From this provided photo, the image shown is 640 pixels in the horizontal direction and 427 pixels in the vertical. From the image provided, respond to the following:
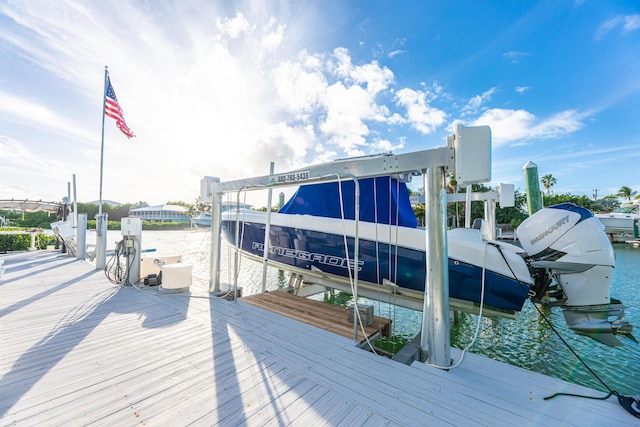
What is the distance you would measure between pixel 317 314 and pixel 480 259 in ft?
7.18

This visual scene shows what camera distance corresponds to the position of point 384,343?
381cm

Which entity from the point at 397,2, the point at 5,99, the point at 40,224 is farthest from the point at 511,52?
the point at 40,224

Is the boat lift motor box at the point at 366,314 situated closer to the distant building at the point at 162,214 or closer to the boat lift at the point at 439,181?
the boat lift at the point at 439,181

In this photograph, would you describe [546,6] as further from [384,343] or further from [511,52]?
[384,343]

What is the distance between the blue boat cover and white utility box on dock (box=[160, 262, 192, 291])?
2080 millimetres

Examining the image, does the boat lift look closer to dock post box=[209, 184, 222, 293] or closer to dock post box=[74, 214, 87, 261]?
dock post box=[209, 184, 222, 293]

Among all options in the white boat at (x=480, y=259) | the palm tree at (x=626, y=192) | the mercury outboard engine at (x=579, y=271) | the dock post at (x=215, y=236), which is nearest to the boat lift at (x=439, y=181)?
the white boat at (x=480, y=259)

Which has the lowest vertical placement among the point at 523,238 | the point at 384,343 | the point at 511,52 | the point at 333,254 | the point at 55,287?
the point at 384,343

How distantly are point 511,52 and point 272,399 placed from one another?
9.50 metres

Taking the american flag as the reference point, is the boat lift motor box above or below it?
below

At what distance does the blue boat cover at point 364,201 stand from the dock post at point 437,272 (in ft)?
4.94

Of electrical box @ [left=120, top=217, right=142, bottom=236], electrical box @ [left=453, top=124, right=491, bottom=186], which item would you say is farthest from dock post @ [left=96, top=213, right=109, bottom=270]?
electrical box @ [left=453, top=124, right=491, bottom=186]

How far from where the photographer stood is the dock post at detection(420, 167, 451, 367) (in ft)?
7.17

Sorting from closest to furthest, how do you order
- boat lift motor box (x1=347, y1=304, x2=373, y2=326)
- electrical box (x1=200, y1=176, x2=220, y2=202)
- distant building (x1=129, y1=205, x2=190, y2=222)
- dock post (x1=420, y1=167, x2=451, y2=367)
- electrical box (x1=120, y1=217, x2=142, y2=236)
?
dock post (x1=420, y1=167, x2=451, y2=367) → boat lift motor box (x1=347, y1=304, x2=373, y2=326) → electrical box (x1=200, y1=176, x2=220, y2=202) → electrical box (x1=120, y1=217, x2=142, y2=236) → distant building (x1=129, y1=205, x2=190, y2=222)
